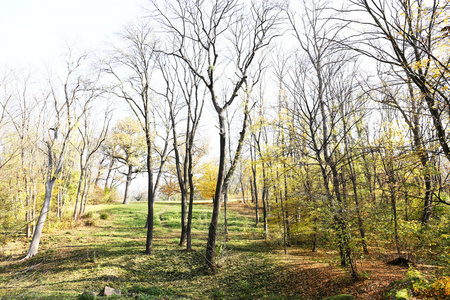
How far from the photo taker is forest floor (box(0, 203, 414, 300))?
721cm

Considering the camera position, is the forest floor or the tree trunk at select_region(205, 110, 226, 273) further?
the tree trunk at select_region(205, 110, 226, 273)

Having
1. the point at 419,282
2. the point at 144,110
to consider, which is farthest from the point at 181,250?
the point at 419,282

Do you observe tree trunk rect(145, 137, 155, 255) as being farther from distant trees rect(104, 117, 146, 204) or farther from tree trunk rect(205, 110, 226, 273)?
distant trees rect(104, 117, 146, 204)

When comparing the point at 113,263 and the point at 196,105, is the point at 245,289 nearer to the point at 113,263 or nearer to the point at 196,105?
the point at 113,263

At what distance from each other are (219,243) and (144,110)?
760 centimetres

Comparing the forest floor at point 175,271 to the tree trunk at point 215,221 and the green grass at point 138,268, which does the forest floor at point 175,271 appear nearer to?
the green grass at point 138,268

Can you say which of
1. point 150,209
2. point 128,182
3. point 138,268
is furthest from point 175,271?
point 128,182

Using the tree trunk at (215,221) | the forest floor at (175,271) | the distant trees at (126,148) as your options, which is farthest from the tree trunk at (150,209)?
the distant trees at (126,148)

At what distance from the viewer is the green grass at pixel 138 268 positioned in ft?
25.2

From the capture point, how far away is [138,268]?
970cm

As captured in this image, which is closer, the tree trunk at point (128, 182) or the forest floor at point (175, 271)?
the forest floor at point (175, 271)

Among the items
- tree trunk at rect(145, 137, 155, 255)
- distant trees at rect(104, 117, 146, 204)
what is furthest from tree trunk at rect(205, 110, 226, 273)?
distant trees at rect(104, 117, 146, 204)

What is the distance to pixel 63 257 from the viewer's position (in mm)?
10383

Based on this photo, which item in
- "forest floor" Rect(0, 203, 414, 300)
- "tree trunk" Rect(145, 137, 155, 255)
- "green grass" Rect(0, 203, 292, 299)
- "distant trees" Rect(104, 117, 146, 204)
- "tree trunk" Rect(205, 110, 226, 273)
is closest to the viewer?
"forest floor" Rect(0, 203, 414, 300)
